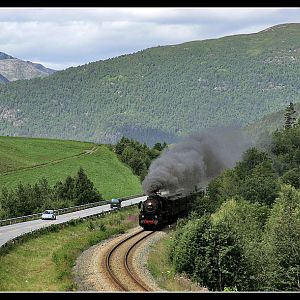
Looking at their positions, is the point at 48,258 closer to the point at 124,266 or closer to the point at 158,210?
the point at 124,266

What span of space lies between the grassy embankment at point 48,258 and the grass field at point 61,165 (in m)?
45.5

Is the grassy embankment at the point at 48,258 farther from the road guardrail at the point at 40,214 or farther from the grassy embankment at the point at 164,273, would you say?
the road guardrail at the point at 40,214

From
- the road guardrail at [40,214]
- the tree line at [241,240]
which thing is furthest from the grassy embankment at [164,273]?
the road guardrail at [40,214]

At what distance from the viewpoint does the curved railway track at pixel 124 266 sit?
19.4 metres

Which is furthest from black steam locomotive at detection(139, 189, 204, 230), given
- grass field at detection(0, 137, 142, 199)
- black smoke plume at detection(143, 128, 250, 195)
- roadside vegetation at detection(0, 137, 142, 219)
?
grass field at detection(0, 137, 142, 199)

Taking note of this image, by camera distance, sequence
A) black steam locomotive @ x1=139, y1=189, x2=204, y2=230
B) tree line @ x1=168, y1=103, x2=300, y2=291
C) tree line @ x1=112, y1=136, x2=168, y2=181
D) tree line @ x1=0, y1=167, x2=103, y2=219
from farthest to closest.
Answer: tree line @ x1=112, y1=136, x2=168, y2=181
tree line @ x1=0, y1=167, x2=103, y2=219
black steam locomotive @ x1=139, y1=189, x2=204, y2=230
tree line @ x1=168, y1=103, x2=300, y2=291

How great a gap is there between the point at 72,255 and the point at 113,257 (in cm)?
245

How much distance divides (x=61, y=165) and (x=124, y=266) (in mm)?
81707

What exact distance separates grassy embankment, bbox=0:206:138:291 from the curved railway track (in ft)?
5.74

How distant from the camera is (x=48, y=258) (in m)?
28.1

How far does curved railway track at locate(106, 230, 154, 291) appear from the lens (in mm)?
19359

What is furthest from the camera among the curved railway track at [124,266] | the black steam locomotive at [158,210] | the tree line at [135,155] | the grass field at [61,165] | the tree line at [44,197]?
the tree line at [135,155]

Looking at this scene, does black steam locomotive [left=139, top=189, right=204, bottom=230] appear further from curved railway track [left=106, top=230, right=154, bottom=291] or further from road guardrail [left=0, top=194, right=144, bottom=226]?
road guardrail [left=0, top=194, right=144, bottom=226]
